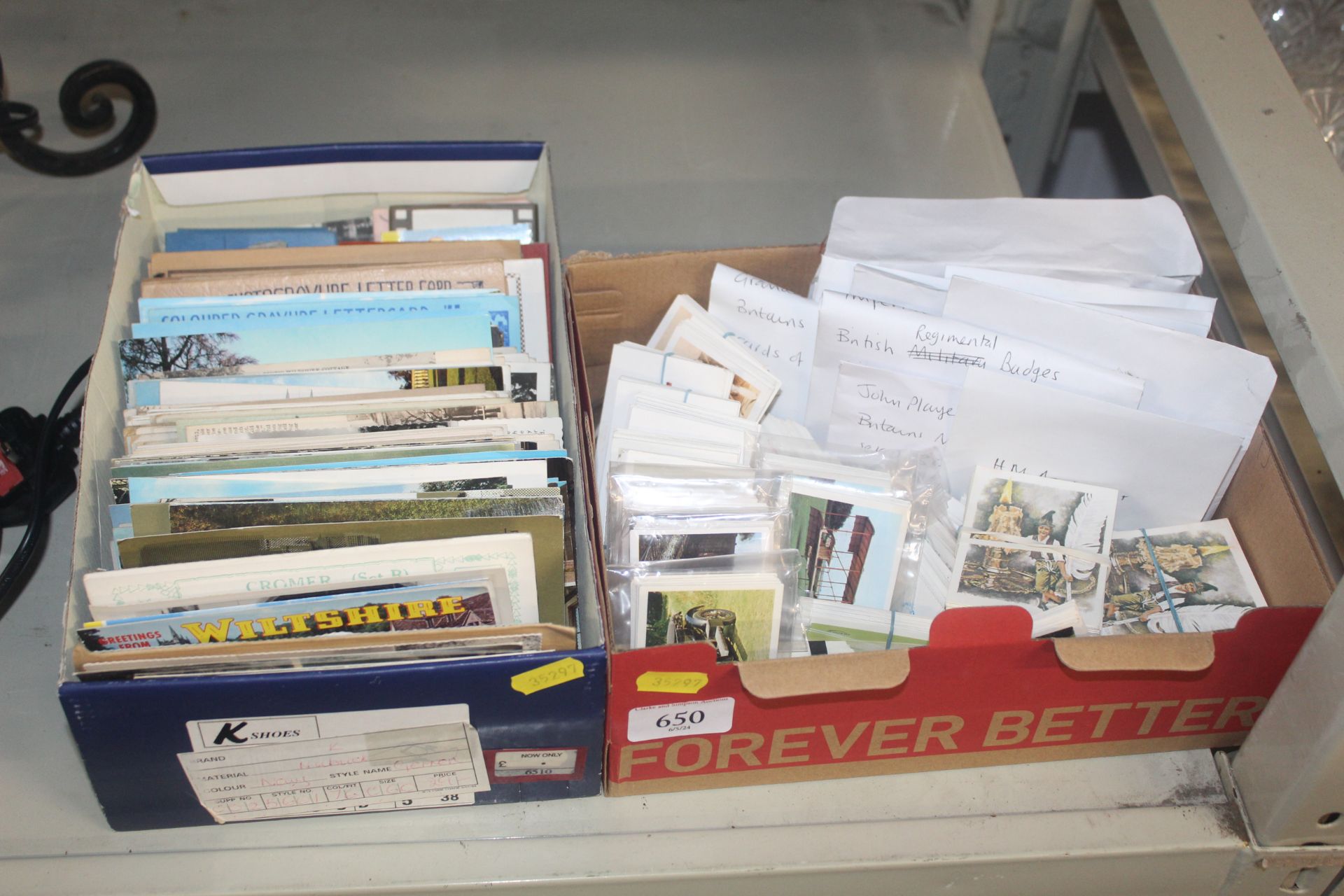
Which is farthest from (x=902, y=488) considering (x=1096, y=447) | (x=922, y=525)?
(x=1096, y=447)

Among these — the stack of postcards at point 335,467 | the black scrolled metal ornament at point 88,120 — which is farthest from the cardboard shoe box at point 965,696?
the black scrolled metal ornament at point 88,120

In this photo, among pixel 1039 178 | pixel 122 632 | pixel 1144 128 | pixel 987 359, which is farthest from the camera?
pixel 1039 178

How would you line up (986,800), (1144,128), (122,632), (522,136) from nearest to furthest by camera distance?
1. (122,632)
2. (986,800)
3. (1144,128)
4. (522,136)

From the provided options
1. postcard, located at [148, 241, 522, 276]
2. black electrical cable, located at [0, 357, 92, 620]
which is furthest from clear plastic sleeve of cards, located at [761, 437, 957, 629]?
black electrical cable, located at [0, 357, 92, 620]

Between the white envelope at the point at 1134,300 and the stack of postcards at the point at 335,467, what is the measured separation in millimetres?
459

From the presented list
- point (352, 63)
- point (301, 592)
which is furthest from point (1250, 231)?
point (352, 63)

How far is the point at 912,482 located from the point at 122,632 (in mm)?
696

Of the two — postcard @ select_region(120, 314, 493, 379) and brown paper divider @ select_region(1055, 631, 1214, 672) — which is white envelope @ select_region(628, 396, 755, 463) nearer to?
postcard @ select_region(120, 314, 493, 379)

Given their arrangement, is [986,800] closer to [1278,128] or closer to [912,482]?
[912,482]

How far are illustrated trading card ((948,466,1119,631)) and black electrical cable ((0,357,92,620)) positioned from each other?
2.79 feet

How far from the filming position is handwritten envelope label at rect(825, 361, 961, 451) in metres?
0.97

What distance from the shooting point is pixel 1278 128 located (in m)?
0.87

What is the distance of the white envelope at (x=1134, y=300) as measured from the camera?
0.93 meters

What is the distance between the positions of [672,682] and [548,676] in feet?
0.30
